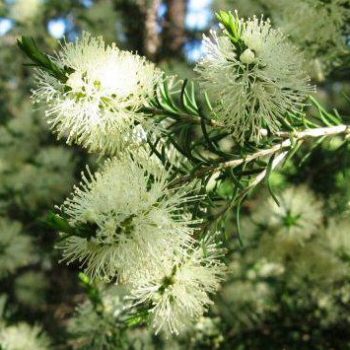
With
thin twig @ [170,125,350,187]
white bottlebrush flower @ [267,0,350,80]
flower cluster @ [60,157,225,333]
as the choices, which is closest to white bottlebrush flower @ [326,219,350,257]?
white bottlebrush flower @ [267,0,350,80]

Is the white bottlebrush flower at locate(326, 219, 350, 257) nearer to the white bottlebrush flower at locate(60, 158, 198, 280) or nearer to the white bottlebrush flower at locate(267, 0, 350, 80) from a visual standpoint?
the white bottlebrush flower at locate(267, 0, 350, 80)

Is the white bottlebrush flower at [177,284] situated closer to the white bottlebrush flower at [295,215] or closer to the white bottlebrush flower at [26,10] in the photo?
the white bottlebrush flower at [295,215]

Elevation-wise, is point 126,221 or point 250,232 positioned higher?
point 126,221

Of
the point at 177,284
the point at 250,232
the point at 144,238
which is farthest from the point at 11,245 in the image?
the point at 144,238

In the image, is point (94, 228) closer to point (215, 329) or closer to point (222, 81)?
point (222, 81)

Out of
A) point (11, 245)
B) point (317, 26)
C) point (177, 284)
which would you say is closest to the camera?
point (177, 284)

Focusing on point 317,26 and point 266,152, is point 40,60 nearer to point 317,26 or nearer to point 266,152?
point 266,152
